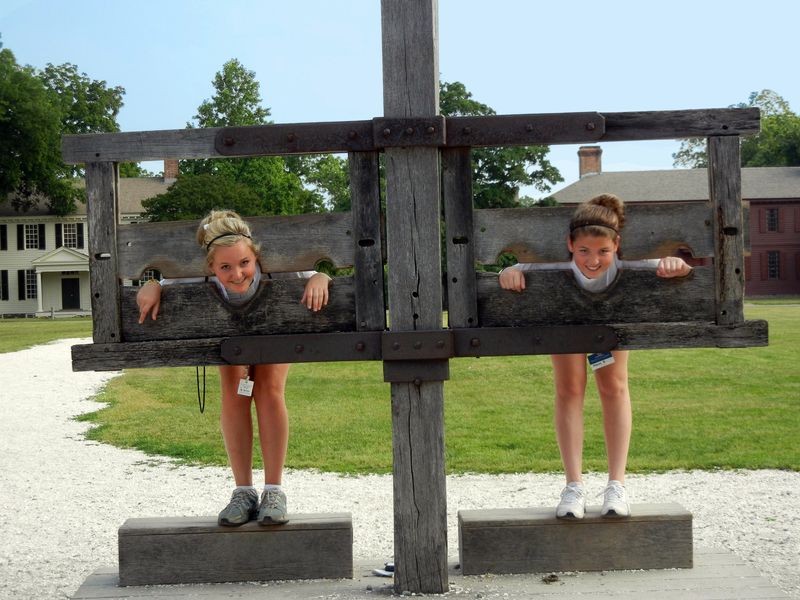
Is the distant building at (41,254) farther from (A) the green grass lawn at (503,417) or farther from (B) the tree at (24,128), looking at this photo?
(A) the green grass lawn at (503,417)

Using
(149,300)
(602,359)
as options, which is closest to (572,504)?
(602,359)

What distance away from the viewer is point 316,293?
4801mm

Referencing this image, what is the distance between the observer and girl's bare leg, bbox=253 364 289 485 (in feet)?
16.9

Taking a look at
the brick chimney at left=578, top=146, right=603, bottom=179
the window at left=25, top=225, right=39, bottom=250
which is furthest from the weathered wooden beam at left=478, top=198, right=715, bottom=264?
the brick chimney at left=578, top=146, right=603, bottom=179

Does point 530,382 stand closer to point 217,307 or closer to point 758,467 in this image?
point 758,467

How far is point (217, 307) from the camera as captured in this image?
4.88 meters

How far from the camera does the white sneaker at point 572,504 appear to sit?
5016 mm

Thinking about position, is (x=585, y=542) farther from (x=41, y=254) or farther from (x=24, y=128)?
(x=41, y=254)

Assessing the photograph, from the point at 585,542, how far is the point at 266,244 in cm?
207

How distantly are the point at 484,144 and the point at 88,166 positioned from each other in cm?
184

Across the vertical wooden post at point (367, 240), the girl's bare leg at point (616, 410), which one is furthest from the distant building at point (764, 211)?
the vertical wooden post at point (367, 240)

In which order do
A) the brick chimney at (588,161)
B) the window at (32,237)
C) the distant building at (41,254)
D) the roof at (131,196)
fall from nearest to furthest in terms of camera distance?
the distant building at (41,254)
the roof at (131,196)
the window at (32,237)
the brick chimney at (588,161)

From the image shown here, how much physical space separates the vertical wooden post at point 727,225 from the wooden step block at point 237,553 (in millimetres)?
2055

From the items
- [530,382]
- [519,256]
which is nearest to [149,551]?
[519,256]
